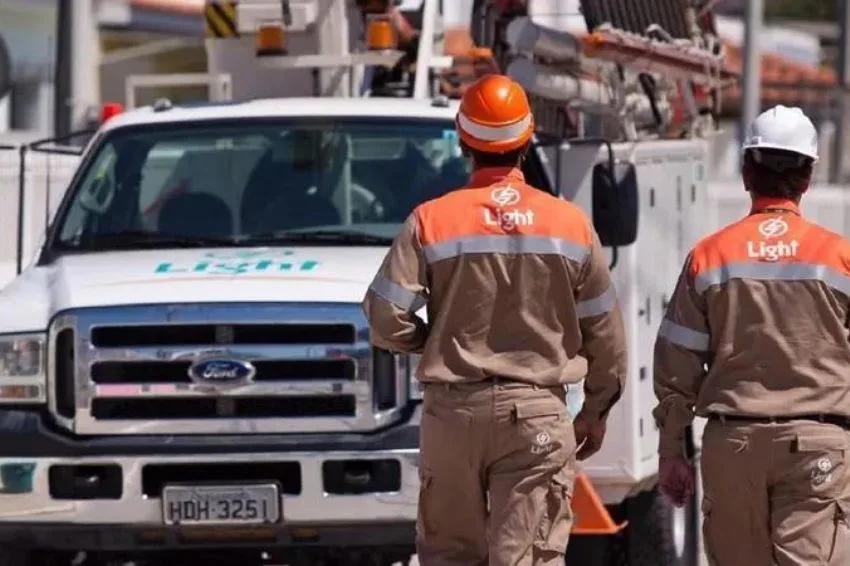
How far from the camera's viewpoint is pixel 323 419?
314 inches

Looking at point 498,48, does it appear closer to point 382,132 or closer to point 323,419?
point 382,132

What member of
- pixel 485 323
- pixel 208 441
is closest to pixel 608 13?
pixel 208 441

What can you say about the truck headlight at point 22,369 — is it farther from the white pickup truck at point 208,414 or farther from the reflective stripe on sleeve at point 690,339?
the reflective stripe on sleeve at point 690,339

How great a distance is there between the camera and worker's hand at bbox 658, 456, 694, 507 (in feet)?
21.1

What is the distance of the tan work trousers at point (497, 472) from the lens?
6.38 m

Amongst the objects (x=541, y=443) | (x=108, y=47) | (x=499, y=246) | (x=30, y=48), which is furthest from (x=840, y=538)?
(x=108, y=47)

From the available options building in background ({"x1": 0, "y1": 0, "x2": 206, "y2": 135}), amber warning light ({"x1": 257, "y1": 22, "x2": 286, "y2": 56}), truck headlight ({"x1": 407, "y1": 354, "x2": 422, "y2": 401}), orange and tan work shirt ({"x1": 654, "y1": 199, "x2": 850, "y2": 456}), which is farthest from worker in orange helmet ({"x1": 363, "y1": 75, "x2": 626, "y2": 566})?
building in background ({"x1": 0, "y1": 0, "x2": 206, "y2": 135})

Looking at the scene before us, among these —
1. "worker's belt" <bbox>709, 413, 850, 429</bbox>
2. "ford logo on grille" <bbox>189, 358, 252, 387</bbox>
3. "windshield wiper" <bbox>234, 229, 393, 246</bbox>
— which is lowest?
"ford logo on grille" <bbox>189, 358, 252, 387</bbox>

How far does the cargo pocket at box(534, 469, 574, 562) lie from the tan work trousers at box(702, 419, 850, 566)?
44 centimetres

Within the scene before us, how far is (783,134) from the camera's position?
636 centimetres

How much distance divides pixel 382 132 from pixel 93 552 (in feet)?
7.06

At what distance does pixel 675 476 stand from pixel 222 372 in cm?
209

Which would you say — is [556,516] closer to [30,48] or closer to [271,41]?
[271,41]

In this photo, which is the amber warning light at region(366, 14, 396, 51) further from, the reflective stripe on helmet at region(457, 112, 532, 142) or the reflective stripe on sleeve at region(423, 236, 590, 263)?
the reflective stripe on sleeve at region(423, 236, 590, 263)
